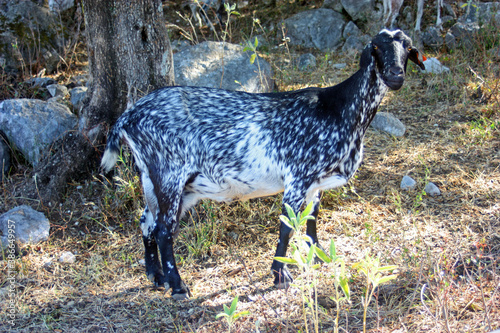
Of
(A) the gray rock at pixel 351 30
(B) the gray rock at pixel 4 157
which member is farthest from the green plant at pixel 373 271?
(A) the gray rock at pixel 351 30

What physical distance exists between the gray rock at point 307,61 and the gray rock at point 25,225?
440cm

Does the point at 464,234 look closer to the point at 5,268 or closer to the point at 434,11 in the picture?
the point at 5,268

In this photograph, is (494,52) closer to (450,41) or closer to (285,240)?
(450,41)

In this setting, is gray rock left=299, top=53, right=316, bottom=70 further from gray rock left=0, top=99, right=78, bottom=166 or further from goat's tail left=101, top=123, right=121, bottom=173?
goat's tail left=101, top=123, right=121, bottom=173

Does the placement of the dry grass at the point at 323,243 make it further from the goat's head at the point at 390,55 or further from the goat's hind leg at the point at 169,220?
the goat's head at the point at 390,55

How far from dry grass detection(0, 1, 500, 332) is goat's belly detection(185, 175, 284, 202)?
471 mm

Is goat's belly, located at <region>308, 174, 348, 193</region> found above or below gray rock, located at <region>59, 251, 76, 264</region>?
above

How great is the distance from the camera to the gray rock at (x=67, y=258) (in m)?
3.93

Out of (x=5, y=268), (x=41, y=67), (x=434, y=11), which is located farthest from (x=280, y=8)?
(x=5, y=268)

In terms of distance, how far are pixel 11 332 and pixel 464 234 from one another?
3.57 metres

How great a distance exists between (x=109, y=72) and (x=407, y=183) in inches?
124

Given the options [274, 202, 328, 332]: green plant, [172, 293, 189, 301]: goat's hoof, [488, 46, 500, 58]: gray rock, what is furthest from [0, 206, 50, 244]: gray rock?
[488, 46, 500, 58]: gray rock

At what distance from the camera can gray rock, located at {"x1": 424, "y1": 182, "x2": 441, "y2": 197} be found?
4.47 metres

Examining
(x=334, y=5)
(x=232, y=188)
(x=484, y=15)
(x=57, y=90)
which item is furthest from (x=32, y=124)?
(x=484, y=15)
